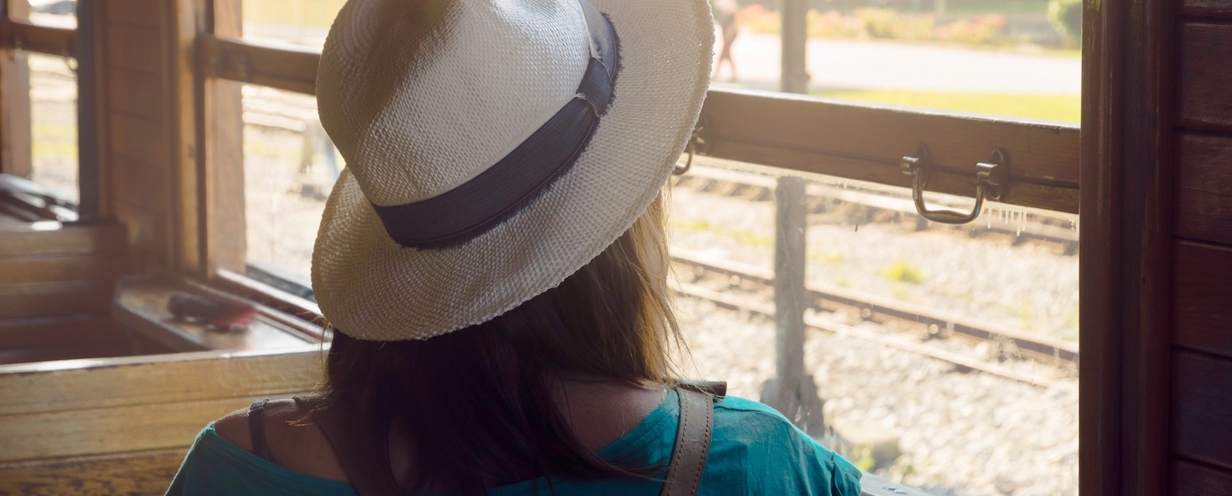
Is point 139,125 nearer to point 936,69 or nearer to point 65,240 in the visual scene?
point 65,240

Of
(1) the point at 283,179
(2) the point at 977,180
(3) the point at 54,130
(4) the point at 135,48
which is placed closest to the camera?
(2) the point at 977,180

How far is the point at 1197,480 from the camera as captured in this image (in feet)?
3.38

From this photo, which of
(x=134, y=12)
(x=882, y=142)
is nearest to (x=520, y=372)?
(x=882, y=142)

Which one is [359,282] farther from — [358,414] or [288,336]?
[288,336]

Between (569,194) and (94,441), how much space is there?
152 cm

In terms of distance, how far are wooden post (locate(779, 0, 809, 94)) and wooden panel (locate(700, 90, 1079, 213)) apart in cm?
24

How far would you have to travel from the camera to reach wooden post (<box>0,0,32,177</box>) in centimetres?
456

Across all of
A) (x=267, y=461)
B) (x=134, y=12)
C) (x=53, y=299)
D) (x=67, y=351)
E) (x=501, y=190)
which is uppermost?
(x=134, y=12)

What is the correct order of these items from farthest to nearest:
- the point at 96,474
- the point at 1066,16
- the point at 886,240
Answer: the point at 886,240 → the point at 96,474 → the point at 1066,16

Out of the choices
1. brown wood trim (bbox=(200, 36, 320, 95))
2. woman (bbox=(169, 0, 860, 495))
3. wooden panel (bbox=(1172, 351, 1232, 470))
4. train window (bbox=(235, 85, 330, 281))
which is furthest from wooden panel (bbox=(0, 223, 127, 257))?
wooden panel (bbox=(1172, 351, 1232, 470))

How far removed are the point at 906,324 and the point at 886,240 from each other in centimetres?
139

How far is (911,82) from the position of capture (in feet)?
9.78

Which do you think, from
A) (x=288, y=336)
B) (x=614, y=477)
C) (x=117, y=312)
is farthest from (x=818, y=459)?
(x=117, y=312)

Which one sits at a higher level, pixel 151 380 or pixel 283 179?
pixel 283 179
